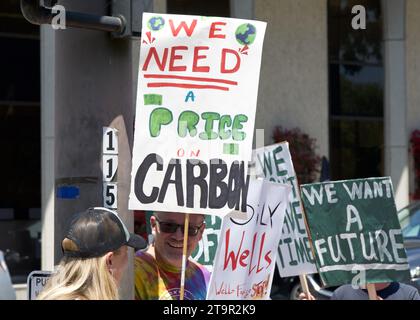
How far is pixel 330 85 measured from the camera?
63.4ft

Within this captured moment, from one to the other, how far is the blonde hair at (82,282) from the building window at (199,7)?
1361 cm

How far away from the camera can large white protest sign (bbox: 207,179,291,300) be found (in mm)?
5719

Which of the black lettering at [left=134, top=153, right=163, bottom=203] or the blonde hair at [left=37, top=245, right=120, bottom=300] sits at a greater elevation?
the black lettering at [left=134, top=153, right=163, bottom=203]

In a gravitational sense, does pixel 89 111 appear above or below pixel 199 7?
below

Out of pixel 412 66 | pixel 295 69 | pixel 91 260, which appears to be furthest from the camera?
pixel 412 66

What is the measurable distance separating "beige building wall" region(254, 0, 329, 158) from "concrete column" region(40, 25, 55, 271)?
14.2 ft

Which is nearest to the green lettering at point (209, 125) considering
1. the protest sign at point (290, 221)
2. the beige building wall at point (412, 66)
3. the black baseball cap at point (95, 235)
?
the black baseball cap at point (95, 235)

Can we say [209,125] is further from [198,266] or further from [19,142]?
[19,142]

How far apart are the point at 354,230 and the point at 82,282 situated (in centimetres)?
316

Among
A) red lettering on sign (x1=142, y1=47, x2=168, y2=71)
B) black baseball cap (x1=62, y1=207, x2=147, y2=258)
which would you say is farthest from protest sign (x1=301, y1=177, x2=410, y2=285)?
black baseball cap (x1=62, y1=207, x2=147, y2=258)

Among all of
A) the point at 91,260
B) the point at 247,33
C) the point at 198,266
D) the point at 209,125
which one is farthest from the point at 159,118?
the point at 91,260

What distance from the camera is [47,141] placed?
47.5 feet

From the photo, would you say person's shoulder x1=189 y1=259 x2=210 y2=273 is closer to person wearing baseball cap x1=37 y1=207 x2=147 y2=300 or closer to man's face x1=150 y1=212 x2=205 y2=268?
man's face x1=150 y1=212 x2=205 y2=268

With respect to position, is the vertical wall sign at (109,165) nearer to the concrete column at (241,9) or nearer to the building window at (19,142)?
the building window at (19,142)
